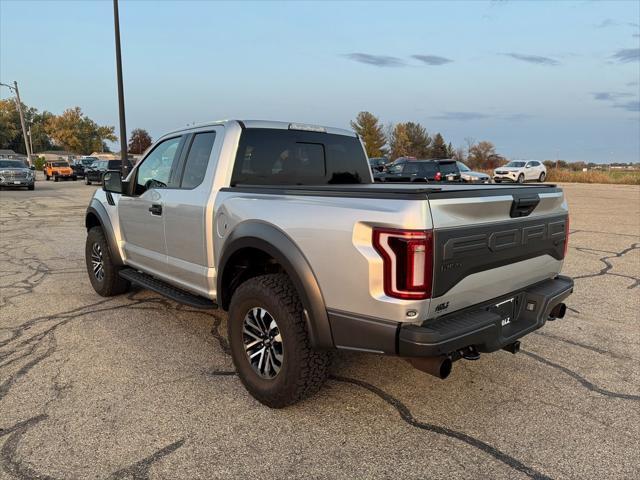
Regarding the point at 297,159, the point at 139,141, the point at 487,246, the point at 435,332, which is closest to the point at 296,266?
the point at 435,332

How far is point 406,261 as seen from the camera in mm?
2422

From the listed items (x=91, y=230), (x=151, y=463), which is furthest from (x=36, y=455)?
(x=91, y=230)

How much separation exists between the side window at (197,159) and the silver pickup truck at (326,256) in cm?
2

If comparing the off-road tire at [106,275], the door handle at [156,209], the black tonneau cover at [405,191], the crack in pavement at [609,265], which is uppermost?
the black tonneau cover at [405,191]

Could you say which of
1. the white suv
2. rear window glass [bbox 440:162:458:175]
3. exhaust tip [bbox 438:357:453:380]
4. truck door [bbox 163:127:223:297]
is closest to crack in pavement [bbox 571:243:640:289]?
Answer: exhaust tip [bbox 438:357:453:380]

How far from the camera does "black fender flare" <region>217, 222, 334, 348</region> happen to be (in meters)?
2.77

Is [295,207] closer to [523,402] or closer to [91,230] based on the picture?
[523,402]

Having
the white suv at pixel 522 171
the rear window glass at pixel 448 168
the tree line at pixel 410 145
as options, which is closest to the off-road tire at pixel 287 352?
the rear window glass at pixel 448 168

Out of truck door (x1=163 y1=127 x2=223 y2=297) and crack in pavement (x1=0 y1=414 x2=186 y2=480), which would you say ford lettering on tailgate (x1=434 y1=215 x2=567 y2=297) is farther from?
truck door (x1=163 y1=127 x2=223 y2=297)

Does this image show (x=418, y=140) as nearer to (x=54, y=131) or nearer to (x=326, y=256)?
(x=54, y=131)

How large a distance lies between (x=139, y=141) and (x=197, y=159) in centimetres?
7453

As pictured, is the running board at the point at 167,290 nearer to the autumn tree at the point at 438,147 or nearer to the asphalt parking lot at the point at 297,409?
the asphalt parking lot at the point at 297,409

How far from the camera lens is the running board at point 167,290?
392cm

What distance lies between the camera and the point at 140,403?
3.22 meters
